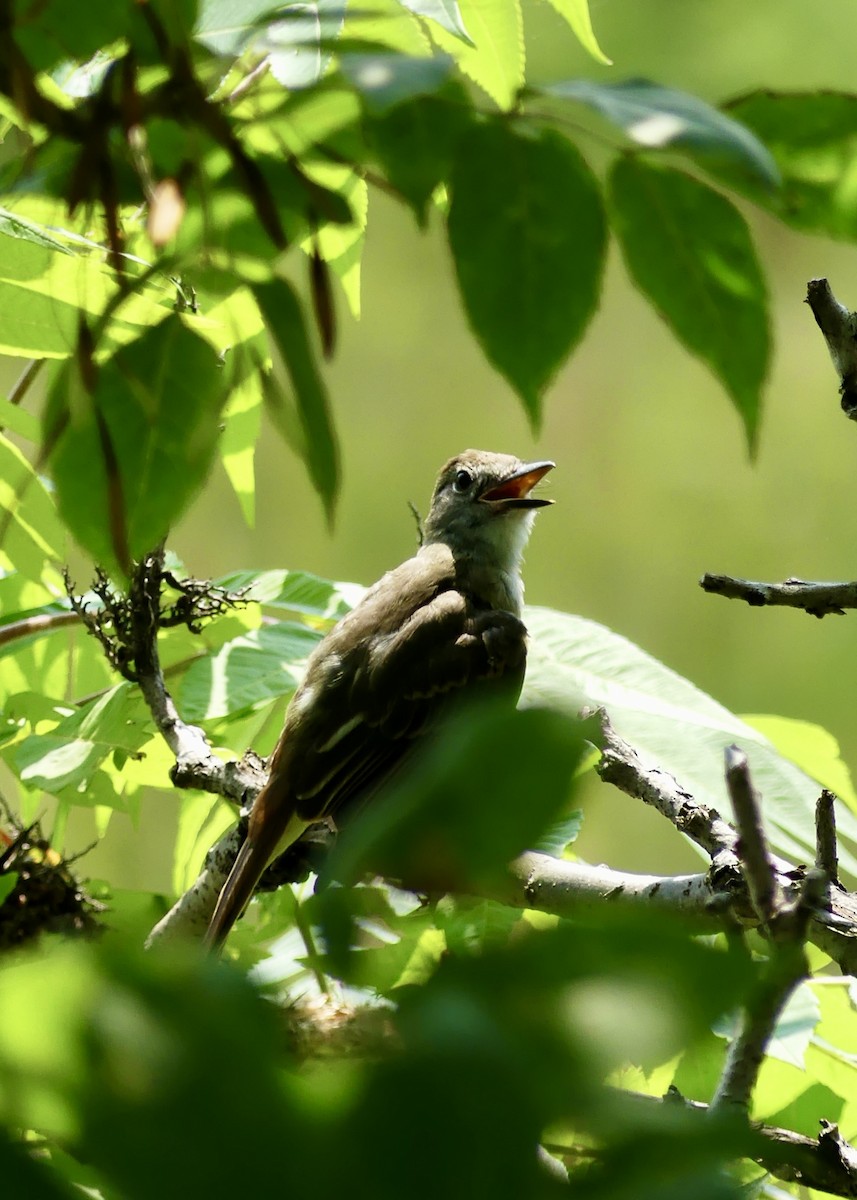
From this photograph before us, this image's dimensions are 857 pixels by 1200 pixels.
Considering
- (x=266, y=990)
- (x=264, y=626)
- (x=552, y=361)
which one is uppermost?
(x=552, y=361)

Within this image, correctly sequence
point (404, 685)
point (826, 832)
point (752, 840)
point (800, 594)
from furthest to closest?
point (404, 685) → point (800, 594) → point (826, 832) → point (752, 840)

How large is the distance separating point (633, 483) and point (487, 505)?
3.38 meters

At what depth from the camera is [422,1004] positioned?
11.8 inches

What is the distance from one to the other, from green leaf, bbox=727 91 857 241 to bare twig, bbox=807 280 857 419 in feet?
1.60

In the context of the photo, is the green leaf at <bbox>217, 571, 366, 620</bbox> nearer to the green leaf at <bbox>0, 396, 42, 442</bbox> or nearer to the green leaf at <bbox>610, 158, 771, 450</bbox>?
the green leaf at <bbox>0, 396, 42, 442</bbox>

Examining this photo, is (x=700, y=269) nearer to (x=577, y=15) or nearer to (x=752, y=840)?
(x=752, y=840)

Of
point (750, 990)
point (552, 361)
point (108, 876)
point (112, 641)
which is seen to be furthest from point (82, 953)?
point (108, 876)

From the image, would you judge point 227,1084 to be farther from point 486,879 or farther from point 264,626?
point 264,626

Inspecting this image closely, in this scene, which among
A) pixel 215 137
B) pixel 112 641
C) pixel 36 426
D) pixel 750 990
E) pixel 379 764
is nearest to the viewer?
pixel 750 990

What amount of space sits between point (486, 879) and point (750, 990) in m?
0.06

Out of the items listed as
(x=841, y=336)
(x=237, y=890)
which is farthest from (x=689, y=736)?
(x=237, y=890)

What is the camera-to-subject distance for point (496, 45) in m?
0.68

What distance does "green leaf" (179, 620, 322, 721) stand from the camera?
151 centimetres

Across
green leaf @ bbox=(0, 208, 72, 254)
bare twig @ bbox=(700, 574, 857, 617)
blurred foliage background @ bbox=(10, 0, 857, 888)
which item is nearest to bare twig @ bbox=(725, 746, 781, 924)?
green leaf @ bbox=(0, 208, 72, 254)
